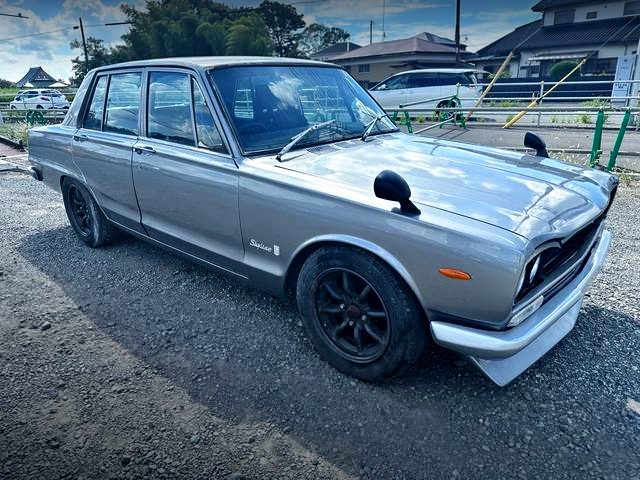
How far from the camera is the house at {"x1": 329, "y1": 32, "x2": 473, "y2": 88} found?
36438 mm

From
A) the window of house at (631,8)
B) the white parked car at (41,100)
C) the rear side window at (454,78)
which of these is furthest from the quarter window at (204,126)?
the window of house at (631,8)

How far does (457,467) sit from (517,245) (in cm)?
102

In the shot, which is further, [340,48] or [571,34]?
[340,48]

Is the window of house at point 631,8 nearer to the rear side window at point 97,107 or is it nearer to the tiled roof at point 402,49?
the tiled roof at point 402,49

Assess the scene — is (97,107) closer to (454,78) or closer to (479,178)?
(479,178)

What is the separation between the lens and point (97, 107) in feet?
14.0

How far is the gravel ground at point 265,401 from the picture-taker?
2.13m

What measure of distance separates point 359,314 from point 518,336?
2.65 feet

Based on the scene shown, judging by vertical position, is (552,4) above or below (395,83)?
above

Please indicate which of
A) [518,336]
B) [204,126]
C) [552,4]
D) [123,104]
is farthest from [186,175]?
[552,4]

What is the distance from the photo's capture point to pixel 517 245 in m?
2.00

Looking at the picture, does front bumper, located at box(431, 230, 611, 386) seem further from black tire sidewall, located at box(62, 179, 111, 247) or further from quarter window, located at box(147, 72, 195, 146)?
black tire sidewall, located at box(62, 179, 111, 247)

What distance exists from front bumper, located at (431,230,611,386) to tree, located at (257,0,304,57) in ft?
169

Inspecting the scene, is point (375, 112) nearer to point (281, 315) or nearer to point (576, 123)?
point (281, 315)
